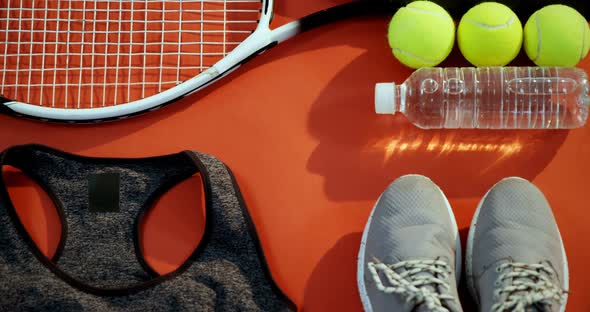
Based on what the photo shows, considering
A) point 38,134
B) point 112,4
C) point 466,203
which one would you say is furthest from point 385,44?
point 38,134

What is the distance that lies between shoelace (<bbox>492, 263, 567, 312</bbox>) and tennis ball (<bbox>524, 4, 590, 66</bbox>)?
0.38 metres

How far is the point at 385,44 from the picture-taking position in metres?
1.27

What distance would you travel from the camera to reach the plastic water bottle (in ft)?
3.92

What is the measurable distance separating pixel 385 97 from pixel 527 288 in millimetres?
419

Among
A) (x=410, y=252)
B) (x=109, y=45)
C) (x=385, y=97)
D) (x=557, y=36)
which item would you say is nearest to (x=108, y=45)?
(x=109, y=45)

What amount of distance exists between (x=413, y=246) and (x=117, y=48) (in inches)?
28.4

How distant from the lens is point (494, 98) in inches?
48.5

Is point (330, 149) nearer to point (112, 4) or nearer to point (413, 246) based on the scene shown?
point (413, 246)

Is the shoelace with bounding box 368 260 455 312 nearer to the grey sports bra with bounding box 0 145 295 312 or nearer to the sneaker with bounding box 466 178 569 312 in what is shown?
the sneaker with bounding box 466 178 569 312

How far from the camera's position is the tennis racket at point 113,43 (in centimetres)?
126

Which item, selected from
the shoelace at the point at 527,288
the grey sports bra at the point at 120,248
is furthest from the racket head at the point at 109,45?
the shoelace at the point at 527,288

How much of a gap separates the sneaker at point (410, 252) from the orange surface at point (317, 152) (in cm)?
6

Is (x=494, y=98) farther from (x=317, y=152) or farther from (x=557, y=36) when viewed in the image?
(x=317, y=152)

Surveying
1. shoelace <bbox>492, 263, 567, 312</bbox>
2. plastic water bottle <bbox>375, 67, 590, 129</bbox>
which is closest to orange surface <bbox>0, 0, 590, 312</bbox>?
plastic water bottle <bbox>375, 67, 590, 129</bbox>
